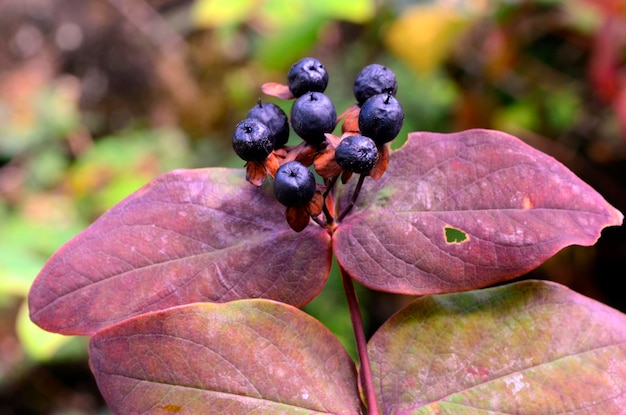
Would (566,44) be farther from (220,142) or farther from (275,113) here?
(275,113)

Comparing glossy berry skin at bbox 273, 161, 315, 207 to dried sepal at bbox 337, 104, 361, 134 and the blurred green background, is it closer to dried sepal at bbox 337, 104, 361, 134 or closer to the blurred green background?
dried sepal at bbox 337, 104, 361, 134

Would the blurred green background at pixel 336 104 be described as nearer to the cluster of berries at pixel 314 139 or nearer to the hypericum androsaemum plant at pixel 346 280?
the hypericum androsaemum plant at pixel 346 280

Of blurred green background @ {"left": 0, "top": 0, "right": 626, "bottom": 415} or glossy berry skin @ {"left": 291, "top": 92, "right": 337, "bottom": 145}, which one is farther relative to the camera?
blurred green background @ {"left": 0, "top": 0, "right": 626, "bottom": 415}

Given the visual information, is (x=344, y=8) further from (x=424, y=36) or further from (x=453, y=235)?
(x=453, y=235)

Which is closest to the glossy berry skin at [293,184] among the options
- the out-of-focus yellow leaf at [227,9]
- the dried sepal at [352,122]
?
the dried sepal at [352,122]

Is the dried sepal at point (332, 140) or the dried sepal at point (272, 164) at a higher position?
the dried sepal at point (332, 140)

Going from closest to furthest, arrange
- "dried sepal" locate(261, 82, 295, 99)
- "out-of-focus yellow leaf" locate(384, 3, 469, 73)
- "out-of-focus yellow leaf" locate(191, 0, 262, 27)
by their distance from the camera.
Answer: "dried sepal" locate(261, 82, 295, 99), "out-of-focus yellow leaf" locate(384, 3, 469, 73), "out-of-focus yellow leaf" locate(191, 0, 262, 27)

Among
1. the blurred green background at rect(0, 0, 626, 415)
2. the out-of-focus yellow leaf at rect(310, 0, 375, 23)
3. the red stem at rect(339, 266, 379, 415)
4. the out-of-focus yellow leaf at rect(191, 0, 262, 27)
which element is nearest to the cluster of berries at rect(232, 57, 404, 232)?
the red stem at rect(339, 266, 379, 415)
